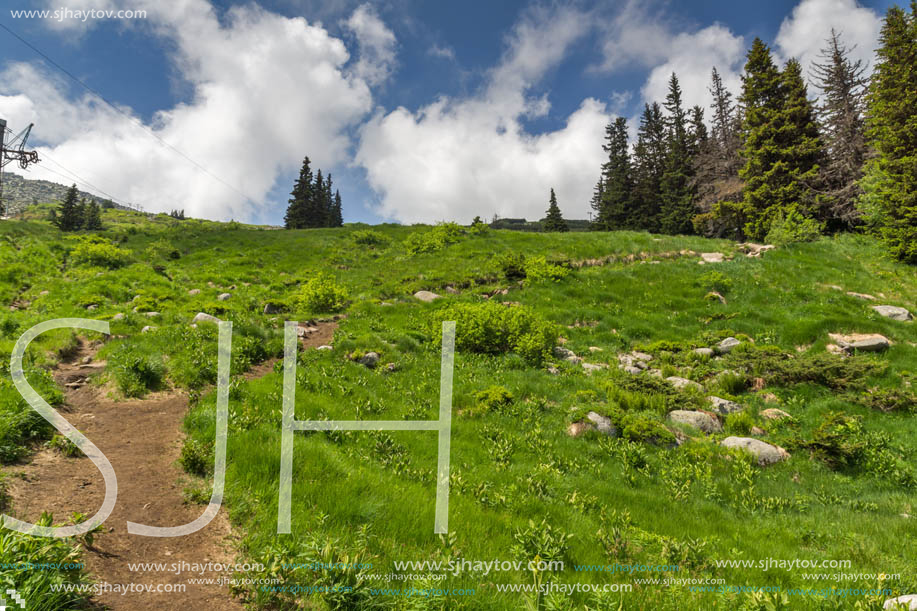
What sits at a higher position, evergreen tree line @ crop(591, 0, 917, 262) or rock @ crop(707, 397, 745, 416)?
evergreen tree line @ crop(591, 0, 917, 262)

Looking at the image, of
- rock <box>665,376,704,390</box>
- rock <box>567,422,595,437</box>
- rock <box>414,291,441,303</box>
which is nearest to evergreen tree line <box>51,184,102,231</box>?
rock <box>414,291,441,303</box>

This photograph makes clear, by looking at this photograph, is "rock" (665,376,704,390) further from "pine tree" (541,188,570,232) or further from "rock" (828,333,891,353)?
"pine tree" (541,188,570,232)

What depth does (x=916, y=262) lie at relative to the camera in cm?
1977

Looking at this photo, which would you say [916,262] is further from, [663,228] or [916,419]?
[663,228]

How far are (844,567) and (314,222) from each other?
83.5 m

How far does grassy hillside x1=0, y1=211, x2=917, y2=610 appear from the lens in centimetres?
402

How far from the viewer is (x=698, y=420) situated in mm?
9086

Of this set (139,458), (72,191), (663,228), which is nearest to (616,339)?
(139,458)

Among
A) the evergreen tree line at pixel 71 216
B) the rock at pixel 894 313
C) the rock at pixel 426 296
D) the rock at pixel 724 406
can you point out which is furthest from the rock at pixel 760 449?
the evergreen tree line at pixel 71 216

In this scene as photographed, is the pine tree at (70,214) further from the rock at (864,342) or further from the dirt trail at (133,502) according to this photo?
the rock at (864,342)

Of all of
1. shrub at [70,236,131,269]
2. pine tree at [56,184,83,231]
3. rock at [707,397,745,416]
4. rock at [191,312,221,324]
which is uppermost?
pine tree at [56,184,83,231]

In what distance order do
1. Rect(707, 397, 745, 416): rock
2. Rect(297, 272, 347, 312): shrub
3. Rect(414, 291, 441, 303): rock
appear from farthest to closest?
Rect(414, 291, 441, 303): rock, Rect(297, 272, 347, 312): shrub, Rect(707, 397, 745, 416): rock

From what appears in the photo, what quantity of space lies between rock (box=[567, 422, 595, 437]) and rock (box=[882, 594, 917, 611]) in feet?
16.7

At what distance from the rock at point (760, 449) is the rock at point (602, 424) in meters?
2.29
